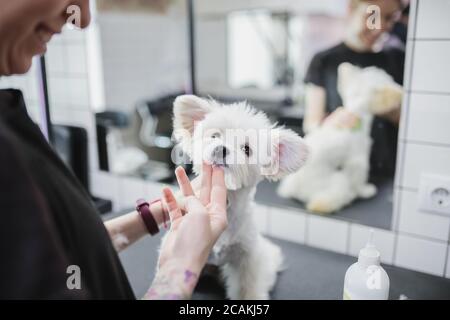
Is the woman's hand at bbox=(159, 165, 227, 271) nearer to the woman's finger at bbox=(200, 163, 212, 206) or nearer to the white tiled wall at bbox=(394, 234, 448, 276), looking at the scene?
the woman's finger at bbox=(200, 163, 212, 206)

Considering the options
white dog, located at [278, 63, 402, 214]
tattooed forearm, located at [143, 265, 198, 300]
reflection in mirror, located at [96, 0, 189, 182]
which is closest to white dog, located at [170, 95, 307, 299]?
tattooed forearm, located at [143, 265, 198, 300]

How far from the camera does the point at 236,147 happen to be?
675mm

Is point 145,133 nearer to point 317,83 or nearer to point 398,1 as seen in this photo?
point 317,83

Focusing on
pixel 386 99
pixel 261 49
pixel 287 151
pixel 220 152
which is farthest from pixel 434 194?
pixel 261 49

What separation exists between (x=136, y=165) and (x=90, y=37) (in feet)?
1.60

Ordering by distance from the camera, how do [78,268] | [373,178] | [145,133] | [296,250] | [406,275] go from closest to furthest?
[78,268], [406,275], [296,250], [373,178], [145,133]

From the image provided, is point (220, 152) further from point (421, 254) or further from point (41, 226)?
point (421, 254)

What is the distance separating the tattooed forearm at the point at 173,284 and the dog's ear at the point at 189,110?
315 millimetres

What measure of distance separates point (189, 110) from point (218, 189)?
189mm

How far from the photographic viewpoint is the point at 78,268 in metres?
0.44

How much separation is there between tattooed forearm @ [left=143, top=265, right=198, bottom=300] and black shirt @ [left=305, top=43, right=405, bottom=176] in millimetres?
670

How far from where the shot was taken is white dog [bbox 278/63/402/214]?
40.9 inches

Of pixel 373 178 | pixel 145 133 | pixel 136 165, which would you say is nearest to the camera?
pixel 373 178
